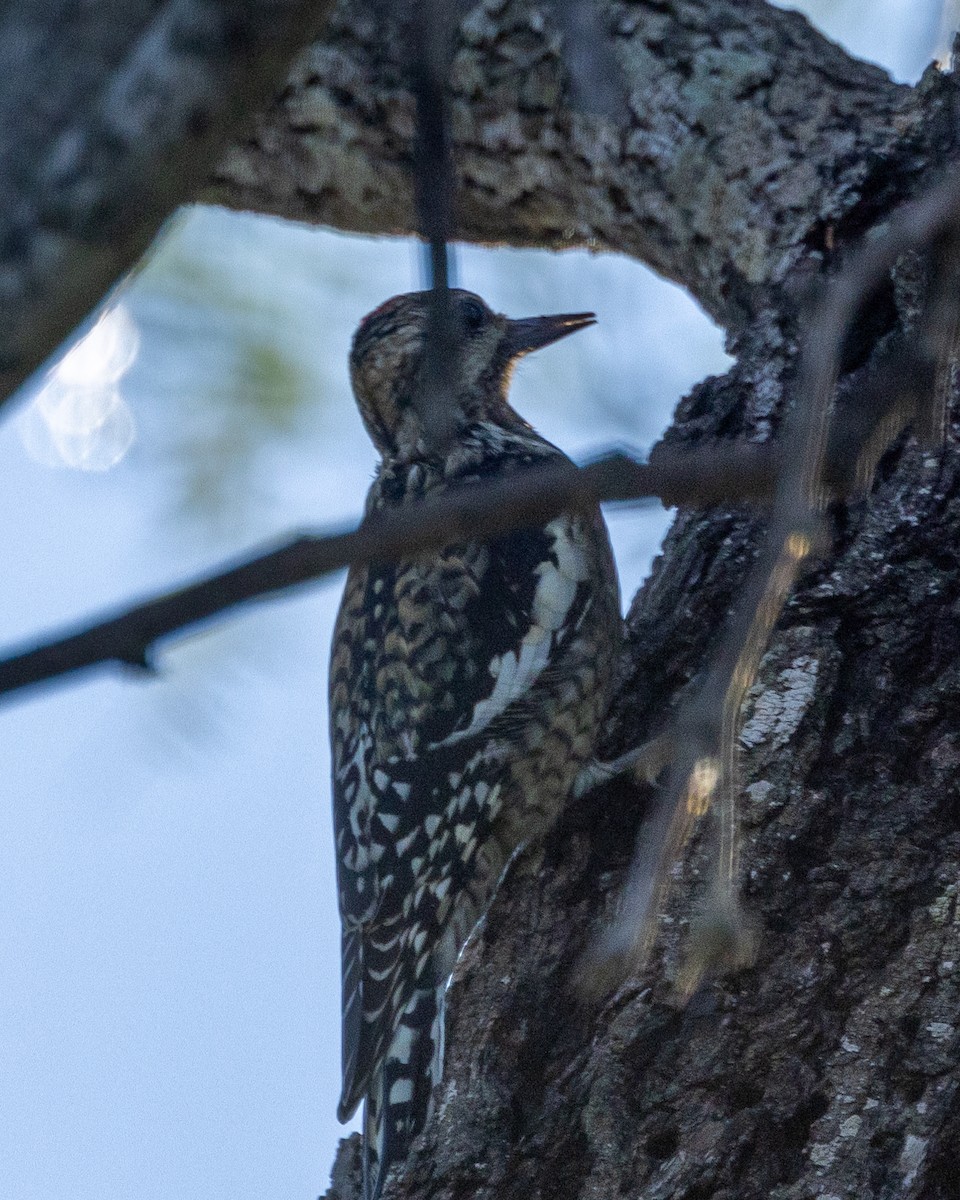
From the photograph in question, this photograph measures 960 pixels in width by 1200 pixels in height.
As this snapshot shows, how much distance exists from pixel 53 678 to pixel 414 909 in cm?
199

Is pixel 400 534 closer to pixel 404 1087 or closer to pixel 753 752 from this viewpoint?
pixel 753 752

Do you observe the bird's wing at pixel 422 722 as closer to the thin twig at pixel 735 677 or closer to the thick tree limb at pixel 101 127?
the thin twig at pixel 735 677

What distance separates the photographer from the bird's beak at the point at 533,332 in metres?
4.08

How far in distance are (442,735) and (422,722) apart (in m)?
0.05

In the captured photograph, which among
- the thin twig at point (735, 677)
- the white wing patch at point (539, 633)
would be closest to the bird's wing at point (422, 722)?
the white wing patch at point (539, 633)

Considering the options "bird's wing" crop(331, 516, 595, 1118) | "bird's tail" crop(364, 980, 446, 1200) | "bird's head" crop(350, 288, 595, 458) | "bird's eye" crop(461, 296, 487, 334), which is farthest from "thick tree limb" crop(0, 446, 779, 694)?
"bird's eye" crop(461, 296, 487, 334)

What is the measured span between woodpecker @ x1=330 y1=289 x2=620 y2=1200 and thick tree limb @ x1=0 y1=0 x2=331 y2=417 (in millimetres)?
1641

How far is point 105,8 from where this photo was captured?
1.10 m

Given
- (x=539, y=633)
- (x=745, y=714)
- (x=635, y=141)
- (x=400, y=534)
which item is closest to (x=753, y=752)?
(x=745, y=714)

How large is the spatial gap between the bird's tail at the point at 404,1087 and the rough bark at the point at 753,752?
91 mm

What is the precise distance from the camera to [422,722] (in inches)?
125

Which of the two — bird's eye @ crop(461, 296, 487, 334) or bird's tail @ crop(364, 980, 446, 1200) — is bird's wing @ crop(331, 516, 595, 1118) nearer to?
bird's tail @ crop(364, 980, 446, 1200)

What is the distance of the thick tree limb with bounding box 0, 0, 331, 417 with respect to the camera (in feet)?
3.43

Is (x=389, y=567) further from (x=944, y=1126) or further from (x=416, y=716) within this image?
(x=944, y=1126)
